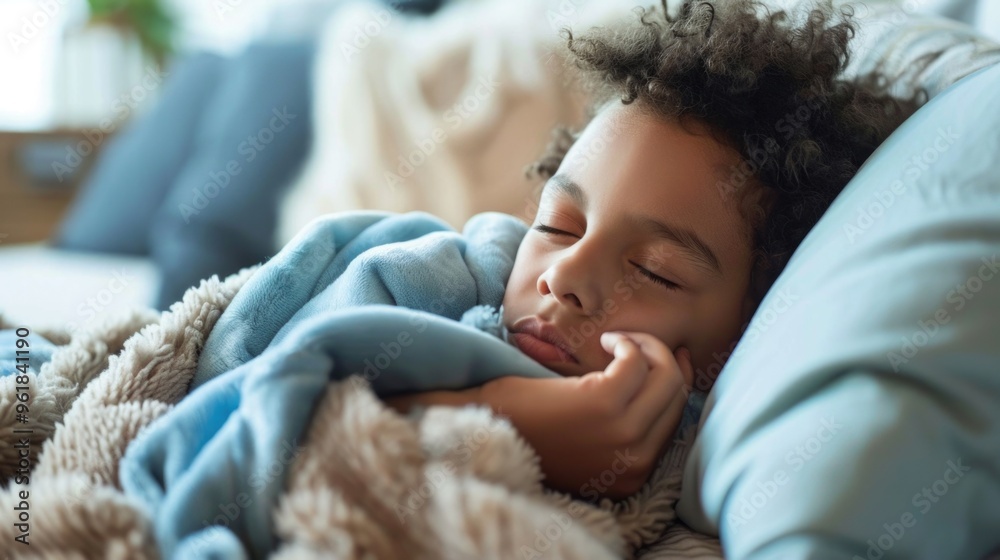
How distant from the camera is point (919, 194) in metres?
0.66

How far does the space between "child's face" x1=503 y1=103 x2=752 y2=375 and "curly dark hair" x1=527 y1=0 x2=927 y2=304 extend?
0.03 metres

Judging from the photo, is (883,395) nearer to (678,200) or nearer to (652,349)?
(652,349)

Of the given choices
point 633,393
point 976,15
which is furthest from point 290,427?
point 976,15

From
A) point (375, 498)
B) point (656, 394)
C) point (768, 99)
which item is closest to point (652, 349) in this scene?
point (656, 394)

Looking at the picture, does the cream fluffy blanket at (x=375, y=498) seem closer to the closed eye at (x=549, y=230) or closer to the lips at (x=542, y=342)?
the lips at (x=542, y=342)

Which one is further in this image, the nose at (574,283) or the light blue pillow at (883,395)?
the nose at (574,283)

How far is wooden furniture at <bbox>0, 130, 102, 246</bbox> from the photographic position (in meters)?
3.21

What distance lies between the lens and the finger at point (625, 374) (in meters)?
0.67

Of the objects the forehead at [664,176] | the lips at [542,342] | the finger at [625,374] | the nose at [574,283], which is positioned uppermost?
the forehead at [664,176]

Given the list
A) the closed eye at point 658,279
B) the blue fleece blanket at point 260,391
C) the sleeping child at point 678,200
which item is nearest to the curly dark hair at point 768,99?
the sleeping child at point 678,200

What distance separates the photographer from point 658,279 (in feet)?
2.85

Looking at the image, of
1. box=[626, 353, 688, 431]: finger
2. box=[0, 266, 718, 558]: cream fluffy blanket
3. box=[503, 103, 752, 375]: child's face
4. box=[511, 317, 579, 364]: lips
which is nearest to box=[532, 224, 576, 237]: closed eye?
box=[503, 103, 752, 375]: child's face

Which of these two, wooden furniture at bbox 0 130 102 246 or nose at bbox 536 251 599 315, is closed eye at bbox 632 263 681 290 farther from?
wooden furniture at bbox 0 130 102 246

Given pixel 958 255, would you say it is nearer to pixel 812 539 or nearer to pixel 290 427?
pixel 812 539
